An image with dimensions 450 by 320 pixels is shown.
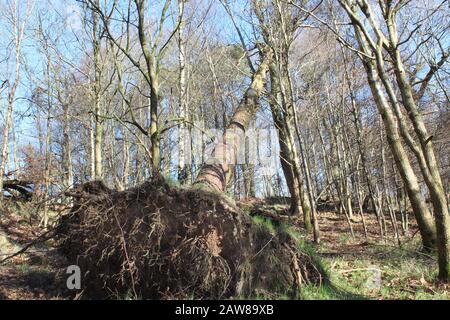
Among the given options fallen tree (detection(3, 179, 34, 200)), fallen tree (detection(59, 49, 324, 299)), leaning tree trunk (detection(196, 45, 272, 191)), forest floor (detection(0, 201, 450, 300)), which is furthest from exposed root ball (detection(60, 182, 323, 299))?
fallen tree (detection(3, 179, 34, 200))

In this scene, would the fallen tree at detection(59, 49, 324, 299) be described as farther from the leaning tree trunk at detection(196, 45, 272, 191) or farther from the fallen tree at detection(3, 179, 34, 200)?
the fallen tree at detection(3, 179, 34, 200)

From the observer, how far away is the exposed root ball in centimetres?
466

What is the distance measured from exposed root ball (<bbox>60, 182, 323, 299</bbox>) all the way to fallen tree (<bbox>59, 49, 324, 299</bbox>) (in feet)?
0.04

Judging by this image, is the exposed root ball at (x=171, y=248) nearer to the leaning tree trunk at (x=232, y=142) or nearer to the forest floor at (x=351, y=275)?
the forest floor at (x=351, y=275)

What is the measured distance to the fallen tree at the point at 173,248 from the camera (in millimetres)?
4664

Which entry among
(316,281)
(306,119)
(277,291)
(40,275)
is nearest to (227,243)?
(277,291)

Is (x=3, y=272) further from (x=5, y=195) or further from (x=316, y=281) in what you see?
(x=5, y=195)

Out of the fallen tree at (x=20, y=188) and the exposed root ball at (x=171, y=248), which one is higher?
the fallen tree at (x=20, y=188)

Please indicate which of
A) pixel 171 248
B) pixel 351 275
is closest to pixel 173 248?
pixel 171 248

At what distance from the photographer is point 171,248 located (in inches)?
187

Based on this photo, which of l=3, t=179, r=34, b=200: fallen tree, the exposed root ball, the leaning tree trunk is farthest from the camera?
l=3, t=179, r=34, b=200: fallen tree

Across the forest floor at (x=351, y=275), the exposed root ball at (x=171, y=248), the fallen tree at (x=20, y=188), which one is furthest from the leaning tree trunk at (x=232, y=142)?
the fallen tree at (x=20, y=188)

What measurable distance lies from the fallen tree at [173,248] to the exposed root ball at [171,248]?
12 mm

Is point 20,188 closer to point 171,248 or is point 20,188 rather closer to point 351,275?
point 171,248
